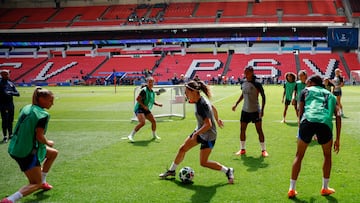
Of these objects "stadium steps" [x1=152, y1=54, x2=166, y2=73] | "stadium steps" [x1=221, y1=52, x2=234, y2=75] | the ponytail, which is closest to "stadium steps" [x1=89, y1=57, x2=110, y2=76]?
"stadium steps" [x1=152, y1=54, x2=166, y2=73]

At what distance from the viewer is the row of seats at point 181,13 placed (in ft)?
225

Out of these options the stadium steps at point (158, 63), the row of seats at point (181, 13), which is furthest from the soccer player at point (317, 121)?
the row of seats at point (181, 13)

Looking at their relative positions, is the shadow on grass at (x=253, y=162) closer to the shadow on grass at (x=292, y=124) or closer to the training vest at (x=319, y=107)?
the training vest at (x=319, y=107)

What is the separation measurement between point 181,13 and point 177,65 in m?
13.9

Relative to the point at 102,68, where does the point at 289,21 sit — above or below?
above

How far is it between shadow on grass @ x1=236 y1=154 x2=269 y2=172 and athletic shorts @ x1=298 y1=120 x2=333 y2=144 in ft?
7.14

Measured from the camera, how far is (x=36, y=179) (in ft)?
18.4

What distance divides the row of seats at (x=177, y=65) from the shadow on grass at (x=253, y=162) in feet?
163

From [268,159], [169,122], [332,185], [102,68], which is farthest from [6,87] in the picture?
[102,68]

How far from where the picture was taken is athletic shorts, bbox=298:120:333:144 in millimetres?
5977

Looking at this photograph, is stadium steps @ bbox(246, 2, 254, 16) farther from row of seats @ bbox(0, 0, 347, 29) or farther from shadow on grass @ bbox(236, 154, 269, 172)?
shadow on grass @ bbox(236, 154, 269, 172)

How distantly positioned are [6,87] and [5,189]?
576cm

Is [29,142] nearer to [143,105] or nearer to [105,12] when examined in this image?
[143,105]

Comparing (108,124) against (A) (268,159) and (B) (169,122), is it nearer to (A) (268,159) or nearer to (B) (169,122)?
(B) (169,122)
